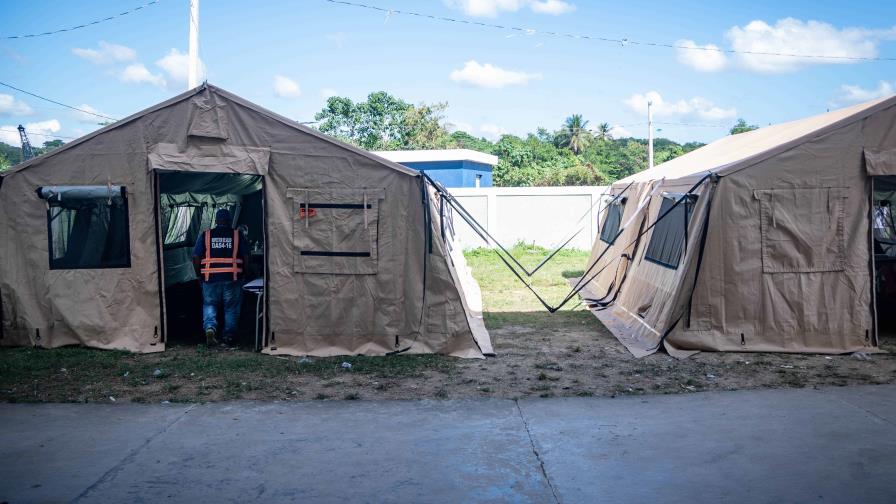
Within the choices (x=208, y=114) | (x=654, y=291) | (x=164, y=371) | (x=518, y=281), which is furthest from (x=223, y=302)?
(x=518, y=281)

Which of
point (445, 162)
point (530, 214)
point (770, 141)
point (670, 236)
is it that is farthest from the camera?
point (445, 162)

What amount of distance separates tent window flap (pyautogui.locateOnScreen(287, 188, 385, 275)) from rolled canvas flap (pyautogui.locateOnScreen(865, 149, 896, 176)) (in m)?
5.61

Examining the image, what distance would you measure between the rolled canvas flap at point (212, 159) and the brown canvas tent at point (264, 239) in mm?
15

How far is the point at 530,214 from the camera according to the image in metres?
22.5

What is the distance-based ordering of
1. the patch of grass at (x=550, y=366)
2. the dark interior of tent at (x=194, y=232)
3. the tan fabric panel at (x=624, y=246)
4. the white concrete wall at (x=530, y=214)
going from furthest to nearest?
the white concrete wall at (x=530, y=214) < the tan fabric panel at (x=624, y=246) < the dark interior of tent at (x=194, y=232) < the patch of grass at (x=550, y=366)

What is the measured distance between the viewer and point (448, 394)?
711 centimetres

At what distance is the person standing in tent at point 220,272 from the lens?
9.25 meters

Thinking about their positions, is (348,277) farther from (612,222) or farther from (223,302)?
(612,222)

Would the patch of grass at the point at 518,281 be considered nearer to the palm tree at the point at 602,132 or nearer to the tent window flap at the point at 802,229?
the tent window flap at the point at 802,229

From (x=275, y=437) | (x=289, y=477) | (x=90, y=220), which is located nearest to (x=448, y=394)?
(x=275, y=437)

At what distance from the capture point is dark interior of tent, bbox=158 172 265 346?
34.3 feet

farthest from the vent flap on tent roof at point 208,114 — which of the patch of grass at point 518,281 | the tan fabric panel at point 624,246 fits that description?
the tan fabric panel at point 624,246

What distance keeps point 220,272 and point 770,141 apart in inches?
280

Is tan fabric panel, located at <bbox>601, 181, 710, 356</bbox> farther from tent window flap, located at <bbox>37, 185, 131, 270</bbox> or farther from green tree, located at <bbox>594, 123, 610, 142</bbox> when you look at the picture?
green tree, located at <bbox>594, 123, 610, 142</bbox>
